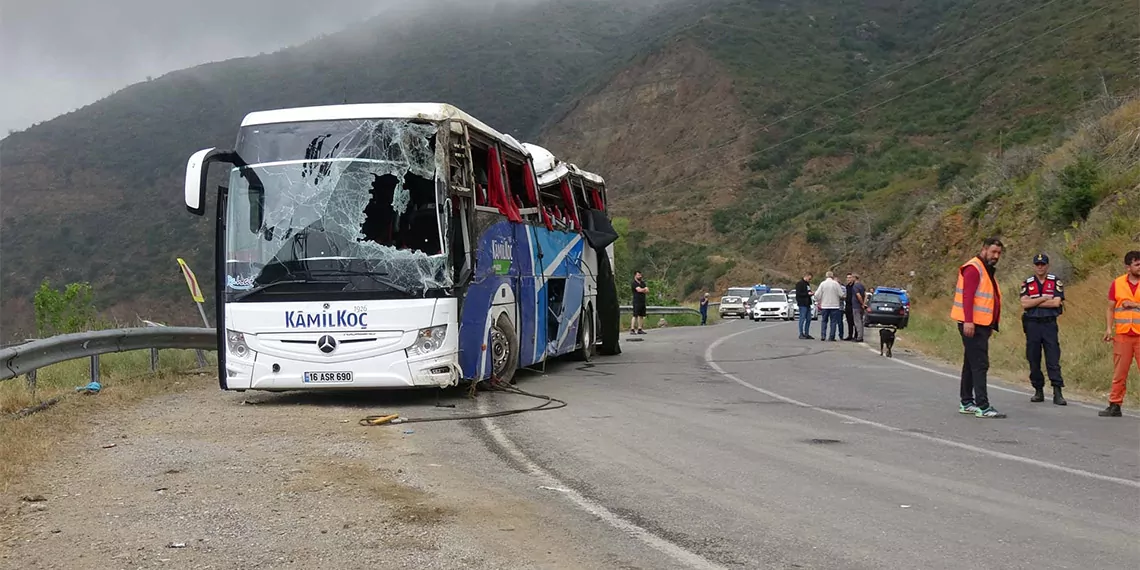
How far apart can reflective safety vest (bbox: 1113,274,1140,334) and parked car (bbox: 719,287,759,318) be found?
3977 cm

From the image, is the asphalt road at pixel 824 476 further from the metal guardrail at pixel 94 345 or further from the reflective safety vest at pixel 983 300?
the metal guardrail at pixel 94 345

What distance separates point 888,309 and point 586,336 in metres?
19.4

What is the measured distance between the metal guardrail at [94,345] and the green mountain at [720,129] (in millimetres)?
27265

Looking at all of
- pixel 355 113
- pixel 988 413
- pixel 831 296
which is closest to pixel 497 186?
pixel 355 113

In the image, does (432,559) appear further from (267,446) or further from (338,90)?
(338,90)

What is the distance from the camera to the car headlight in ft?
37.5

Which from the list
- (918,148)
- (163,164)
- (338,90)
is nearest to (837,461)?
(918,148)

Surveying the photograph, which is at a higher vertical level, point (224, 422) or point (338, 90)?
point (338, 90)

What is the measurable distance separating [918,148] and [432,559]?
79.7 meters

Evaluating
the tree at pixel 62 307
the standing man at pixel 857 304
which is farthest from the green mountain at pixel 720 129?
the tree at pixel 62 307

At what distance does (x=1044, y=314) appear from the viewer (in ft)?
40.7

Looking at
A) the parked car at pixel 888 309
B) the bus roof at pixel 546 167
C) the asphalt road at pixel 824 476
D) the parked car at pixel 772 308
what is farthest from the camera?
the parked car at pixel 772 308

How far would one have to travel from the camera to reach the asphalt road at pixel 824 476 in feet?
19.0

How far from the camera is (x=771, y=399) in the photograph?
1323 centimetres
